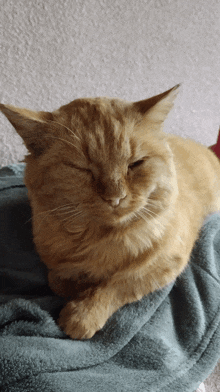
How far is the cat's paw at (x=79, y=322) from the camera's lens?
2.74 feet

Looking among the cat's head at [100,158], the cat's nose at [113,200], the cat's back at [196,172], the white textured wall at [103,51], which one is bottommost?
the cat's back at [196,172]

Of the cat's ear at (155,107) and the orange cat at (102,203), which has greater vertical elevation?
the cat's ear at (155,107)

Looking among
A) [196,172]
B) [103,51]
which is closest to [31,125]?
[196,172]

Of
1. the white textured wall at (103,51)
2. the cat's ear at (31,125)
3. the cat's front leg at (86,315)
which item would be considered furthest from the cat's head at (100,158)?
the white textured wall at (103,51)

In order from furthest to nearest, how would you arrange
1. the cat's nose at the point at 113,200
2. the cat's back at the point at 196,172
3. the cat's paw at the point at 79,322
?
1. the cat's back at the point at 196,172
2. the cat's paw at the point at 79,322
3. the cat's nose at the point at 113,200

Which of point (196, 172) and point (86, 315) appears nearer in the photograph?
point (86, 315)

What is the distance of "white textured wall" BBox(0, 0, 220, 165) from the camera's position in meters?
1.25

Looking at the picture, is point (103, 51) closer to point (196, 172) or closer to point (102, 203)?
point (196, 172)

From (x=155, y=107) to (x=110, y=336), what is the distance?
0.62 metres

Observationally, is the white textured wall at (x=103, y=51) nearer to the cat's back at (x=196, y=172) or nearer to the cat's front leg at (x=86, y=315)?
the cat's back at (x=196, y=172)

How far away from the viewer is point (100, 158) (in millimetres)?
741

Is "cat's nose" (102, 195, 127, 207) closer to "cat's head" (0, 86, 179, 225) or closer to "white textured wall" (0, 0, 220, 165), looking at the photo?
"cat's head" (0, 86, 179, 225)

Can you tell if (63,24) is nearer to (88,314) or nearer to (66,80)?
(66,80)

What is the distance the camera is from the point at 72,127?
78 cm
